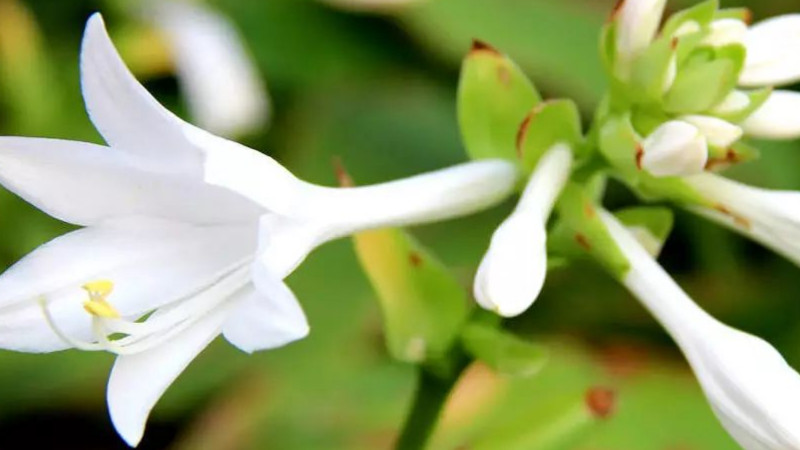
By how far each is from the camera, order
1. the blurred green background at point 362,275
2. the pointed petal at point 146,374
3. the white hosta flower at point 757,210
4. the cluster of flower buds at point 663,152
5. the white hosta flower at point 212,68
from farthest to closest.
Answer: the white hosta flower at point 212,68 < the blurred green background at point 362,275 < the white hosta flower at point 757,210 < the cluster of flower buds at point 663,152 < the pointed petal at point 146,374

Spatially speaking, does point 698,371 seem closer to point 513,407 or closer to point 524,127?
point 524,127

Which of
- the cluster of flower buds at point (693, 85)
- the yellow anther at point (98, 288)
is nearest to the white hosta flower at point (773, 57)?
the cluster of flower buds at point (693, 85)

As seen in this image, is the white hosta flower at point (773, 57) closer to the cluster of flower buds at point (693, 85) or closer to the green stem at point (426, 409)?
the cluster of flower buds at point (693, 85)

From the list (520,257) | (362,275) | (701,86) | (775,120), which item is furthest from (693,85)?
(362,275)

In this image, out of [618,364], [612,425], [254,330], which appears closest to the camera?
[254,330]

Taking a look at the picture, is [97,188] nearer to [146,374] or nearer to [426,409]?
[146,374]

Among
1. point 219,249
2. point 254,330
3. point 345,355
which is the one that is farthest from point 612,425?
point 254,330

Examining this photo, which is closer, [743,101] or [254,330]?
[254,330]
